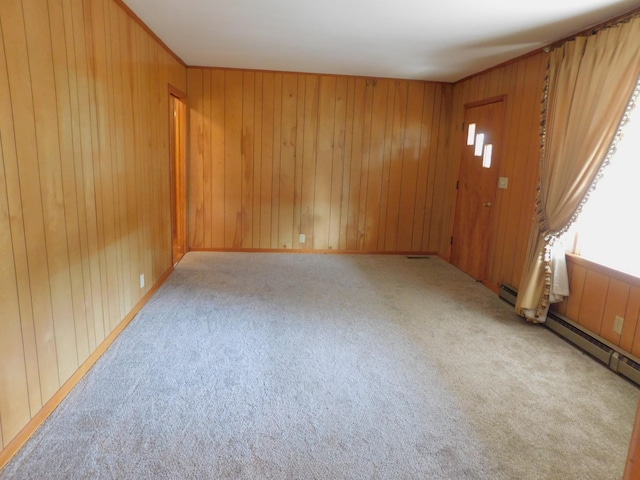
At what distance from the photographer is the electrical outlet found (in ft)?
9.21

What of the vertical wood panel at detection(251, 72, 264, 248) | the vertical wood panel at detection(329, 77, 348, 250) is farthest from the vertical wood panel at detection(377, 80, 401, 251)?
the vertical wood panel at detection(251, 72, 264, 248)

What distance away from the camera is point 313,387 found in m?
2.43

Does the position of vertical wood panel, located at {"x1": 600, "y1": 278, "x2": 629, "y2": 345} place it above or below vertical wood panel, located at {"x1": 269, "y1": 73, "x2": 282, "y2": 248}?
below

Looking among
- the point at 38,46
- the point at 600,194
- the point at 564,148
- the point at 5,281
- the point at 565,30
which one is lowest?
the point at 5,281

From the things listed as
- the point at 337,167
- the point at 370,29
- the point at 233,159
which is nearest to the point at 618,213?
the point at 370,29

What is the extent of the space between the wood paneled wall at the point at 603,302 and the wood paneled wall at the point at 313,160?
2.71m

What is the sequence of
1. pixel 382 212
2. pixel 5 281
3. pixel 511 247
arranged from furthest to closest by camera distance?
pixel 382 212 < pixel 511 247 < pixel 5 281

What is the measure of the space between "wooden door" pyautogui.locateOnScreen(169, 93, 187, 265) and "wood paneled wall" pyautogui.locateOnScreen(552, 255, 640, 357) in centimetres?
413

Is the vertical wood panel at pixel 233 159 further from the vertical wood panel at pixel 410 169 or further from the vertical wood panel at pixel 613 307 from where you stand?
the vertical wood panel at pixel 613 307

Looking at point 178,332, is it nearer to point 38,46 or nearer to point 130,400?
point 130,400

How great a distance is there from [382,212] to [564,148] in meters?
2.79

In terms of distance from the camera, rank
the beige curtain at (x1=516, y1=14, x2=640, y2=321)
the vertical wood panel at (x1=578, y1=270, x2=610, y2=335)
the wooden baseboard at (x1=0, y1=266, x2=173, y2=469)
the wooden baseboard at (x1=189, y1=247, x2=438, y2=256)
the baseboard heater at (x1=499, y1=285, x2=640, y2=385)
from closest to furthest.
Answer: the wooden baseboard at (x1=0, y1=266, x2=173, y2=469) < the baseboard heater at (x1=499, y1=285, x2=640, y2=385) < the beige curtain at (x1=516, y1=14, x2=640, y2=321) < the vertical wood panel at (x1=578, y1=270, x2=610, y2=335) < the wooden baseboard at (x1=189, y1=247, x2=438, y2=256)

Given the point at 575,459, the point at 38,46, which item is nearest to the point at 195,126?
the point at 38,46

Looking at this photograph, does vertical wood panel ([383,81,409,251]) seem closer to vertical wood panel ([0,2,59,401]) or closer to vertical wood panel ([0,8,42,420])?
vertical wood panel ([0,2,59,401])
